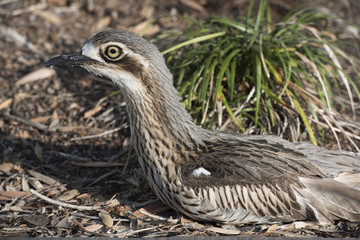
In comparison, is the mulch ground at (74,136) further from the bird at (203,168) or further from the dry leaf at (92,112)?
the bird at (203,168)

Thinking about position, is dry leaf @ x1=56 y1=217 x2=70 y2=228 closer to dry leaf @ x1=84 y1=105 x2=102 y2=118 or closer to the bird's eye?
the bird's eye

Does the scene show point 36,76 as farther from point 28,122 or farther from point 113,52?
point 113,52

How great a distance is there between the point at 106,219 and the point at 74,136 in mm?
1791

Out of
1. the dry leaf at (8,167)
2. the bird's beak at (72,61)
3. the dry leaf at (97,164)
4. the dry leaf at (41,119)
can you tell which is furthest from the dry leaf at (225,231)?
the dry leaf at (41,119)

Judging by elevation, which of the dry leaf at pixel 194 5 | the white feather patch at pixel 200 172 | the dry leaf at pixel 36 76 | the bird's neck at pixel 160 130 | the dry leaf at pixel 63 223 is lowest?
the dry leaf at pixel 63 223

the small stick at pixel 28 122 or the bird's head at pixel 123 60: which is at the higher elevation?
the bird's head at pixel 123 60

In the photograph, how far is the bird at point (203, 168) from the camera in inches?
174

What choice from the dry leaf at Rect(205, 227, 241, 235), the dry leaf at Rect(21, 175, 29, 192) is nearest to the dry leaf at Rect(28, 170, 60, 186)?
the dry leaf at Rect(21, 175, 29, 192)

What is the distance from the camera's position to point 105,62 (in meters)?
4.43

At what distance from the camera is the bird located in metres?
4.41

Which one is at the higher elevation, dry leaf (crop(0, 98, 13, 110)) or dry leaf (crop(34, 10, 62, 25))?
dry leaf (crop(34, 10, 62, 25))

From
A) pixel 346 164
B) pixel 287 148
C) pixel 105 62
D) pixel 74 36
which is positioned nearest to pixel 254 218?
pixel 287 148

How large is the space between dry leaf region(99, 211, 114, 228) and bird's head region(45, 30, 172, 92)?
1.13m

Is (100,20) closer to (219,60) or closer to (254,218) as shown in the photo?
(219,60)
